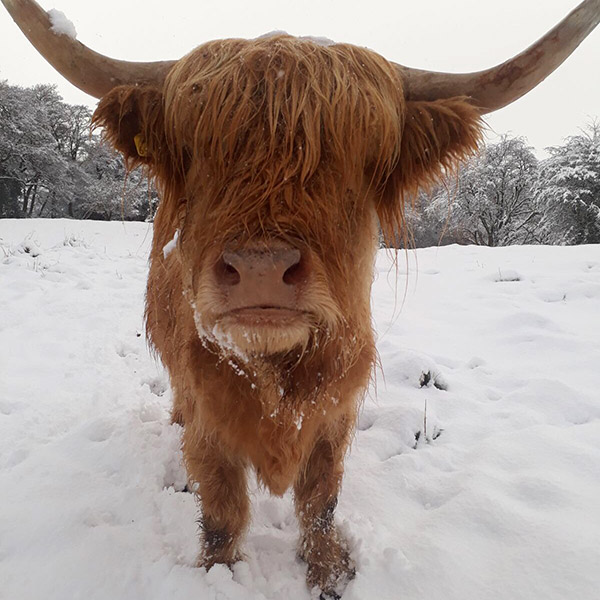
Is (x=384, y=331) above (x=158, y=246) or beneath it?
beneath

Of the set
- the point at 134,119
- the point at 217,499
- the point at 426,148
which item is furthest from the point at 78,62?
the point at 217,499

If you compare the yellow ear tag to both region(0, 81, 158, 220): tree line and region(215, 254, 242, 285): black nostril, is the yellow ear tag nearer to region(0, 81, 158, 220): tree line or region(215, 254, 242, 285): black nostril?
region(215, 254, 242, 285): black nostril

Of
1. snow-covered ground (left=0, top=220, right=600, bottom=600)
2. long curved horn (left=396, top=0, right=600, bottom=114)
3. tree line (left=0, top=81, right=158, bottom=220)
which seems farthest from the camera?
tree line (left=0, top=81, right=158, bottom=220)

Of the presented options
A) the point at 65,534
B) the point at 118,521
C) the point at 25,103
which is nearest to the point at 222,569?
the point at 118,521

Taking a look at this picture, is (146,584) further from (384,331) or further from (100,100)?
(384,331)

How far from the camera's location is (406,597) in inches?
63.0

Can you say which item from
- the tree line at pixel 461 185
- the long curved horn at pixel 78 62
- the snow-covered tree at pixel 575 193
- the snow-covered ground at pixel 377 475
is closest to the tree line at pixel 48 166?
the tree line at pixel 461 185

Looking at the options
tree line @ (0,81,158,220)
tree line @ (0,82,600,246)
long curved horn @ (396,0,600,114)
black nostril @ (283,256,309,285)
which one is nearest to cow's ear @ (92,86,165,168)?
black nostril @ (283,256,309,285)

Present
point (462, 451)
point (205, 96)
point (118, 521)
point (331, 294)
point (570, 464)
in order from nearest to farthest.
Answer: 1. point (331, 294)
2. point (205, 96)
3. point (118, 521)
4. point (570, 464)
5. point (462, 451)

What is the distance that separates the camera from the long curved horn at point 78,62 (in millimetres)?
1454

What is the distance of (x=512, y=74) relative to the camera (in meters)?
1.42

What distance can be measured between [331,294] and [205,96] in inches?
29.4

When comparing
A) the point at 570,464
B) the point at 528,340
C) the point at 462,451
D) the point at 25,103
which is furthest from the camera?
the point at 25,103

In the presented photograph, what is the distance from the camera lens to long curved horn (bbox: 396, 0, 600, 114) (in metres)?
1.33
